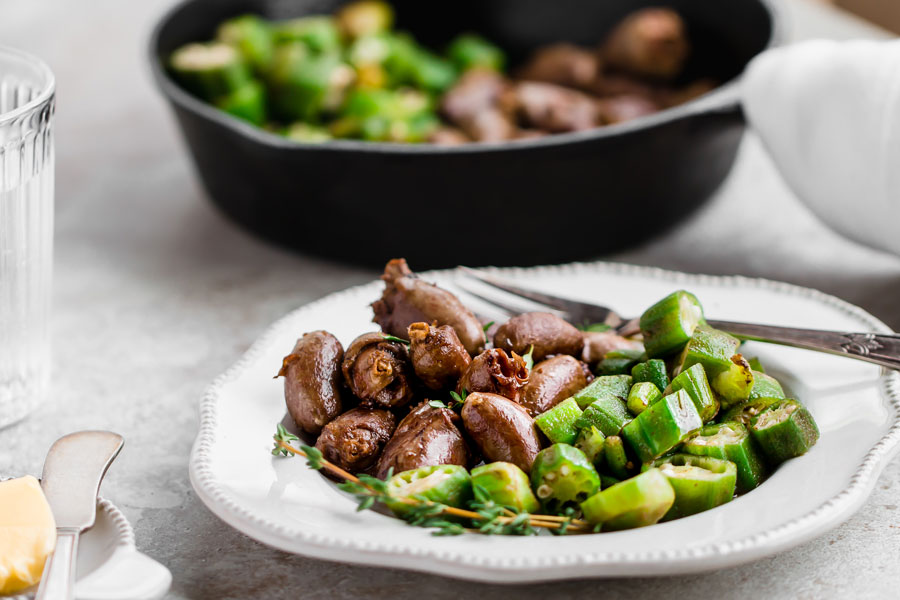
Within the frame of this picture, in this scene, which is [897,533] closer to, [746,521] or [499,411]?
[746,521]

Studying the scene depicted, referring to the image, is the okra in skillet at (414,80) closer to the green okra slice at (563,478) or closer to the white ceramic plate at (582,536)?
the white ceramic plate at (582,536)

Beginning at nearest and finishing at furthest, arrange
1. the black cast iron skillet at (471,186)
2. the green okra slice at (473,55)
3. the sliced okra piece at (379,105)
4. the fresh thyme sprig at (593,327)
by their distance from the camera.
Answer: the fresh thyme sprig at (593,327) < the black cast iron skillet at (471,186) < the sliced okra piece at (379,105) < the green okra slice at (473,55)

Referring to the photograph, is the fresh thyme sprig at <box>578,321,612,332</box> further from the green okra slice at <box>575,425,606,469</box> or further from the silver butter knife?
the silver butter knife

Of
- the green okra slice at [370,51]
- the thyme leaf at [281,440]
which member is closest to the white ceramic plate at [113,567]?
the thyme leaf at [281,440]

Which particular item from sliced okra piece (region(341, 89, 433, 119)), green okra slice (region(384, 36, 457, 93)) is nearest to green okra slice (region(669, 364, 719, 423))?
sliced okra piece (region(341, 89, 433, 119))

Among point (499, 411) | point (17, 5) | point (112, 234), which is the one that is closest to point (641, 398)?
point (499, 411)
